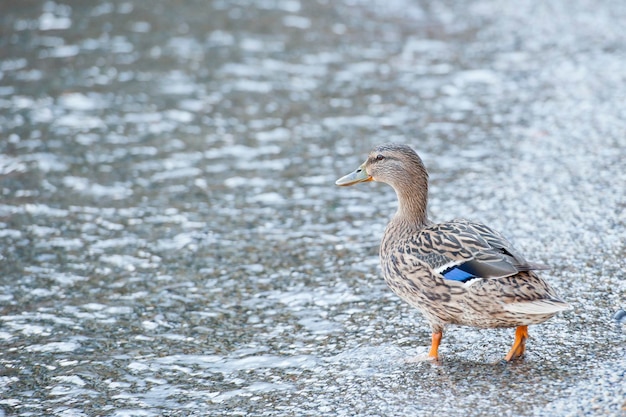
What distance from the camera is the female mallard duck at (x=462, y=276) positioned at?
498cm

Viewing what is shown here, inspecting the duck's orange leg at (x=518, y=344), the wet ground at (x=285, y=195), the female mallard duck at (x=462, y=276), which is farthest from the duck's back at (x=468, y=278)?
the wet ground at (x=285, y=195)

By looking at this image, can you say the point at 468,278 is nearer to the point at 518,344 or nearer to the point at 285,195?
the point at 518,344

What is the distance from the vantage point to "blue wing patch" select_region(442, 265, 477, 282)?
5.13 m

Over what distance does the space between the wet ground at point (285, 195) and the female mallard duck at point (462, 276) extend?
326 millimetres

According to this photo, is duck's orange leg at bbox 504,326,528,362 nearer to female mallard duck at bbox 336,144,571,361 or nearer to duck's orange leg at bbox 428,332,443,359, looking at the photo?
female mallard duck at bbox 336,144,571,361

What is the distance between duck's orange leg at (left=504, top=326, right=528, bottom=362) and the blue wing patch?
0.43 m

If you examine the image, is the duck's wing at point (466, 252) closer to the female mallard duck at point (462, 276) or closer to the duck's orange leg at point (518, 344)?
the female mallard duck at point (462, 276)

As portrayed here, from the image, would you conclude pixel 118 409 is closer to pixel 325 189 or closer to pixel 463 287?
pixel 463 287

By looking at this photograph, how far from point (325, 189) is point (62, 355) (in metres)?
3.38

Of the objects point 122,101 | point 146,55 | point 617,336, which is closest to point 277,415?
point 617,336

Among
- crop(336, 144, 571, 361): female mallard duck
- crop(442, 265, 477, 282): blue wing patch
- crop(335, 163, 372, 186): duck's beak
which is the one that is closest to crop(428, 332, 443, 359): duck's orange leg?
crop(336, 144, 571, 361): female mallard duck

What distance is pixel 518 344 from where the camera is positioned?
5.19 m

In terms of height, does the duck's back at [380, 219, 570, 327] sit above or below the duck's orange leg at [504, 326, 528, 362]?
above

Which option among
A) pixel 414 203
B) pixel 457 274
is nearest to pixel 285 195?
pixel 414 203
